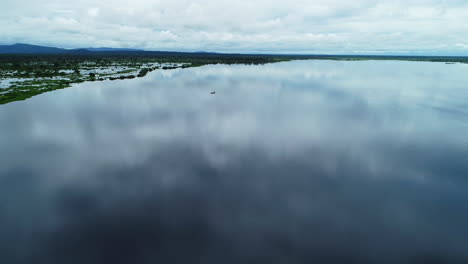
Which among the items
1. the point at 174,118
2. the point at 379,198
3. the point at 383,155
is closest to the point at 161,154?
the point at 174,118

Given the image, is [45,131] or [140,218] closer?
[140,218]

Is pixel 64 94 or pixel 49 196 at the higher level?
pixel 64 94

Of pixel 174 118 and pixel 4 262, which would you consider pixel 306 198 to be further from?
pixel 174 118

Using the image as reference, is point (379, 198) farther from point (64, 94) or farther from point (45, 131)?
point (64, 94)

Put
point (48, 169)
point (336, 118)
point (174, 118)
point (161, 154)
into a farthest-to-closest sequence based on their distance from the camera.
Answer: point (336, 118) < point (174, 118) < point (161, 154) < point (48, 169)

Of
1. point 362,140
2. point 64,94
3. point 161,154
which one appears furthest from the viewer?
point 64,94

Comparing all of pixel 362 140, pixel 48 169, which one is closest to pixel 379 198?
pixel 362 140
